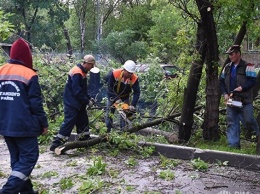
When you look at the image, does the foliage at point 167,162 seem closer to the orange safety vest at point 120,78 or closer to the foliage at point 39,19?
the orange safety vest at point 120,78

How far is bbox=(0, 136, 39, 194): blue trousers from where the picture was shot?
4.34 metres

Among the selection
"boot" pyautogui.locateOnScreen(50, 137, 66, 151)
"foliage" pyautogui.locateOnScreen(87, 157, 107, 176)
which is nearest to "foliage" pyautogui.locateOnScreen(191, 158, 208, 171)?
"foliage" pyautogui.locateOnScreen(87, 157, 107, 176)

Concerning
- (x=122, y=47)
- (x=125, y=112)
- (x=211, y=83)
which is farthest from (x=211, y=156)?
(x=122, y=47)

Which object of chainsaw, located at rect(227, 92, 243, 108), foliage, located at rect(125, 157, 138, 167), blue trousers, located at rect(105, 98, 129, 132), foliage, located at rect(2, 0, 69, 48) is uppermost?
foliage, located at rect(2, 0, 69, 48)

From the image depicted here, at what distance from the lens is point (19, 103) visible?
4449 mm

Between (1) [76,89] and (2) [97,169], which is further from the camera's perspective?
(1) [76,89]

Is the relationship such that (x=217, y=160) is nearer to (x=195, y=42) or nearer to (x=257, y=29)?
(x=195, y=42)

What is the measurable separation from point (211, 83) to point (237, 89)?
30.4 inches

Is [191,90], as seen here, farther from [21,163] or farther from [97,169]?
[21,163]

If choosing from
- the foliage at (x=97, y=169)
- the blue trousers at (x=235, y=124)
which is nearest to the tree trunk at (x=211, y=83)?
the blue trousers at (x=235, y=124)

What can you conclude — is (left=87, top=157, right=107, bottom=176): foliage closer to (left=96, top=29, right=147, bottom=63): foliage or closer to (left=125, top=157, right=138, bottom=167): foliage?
(left=125, top=157, right=138, bottom=167): foliage

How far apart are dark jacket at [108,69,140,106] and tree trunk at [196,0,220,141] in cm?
150

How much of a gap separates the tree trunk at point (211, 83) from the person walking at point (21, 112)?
3475 mm

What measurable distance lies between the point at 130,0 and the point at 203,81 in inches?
1358
